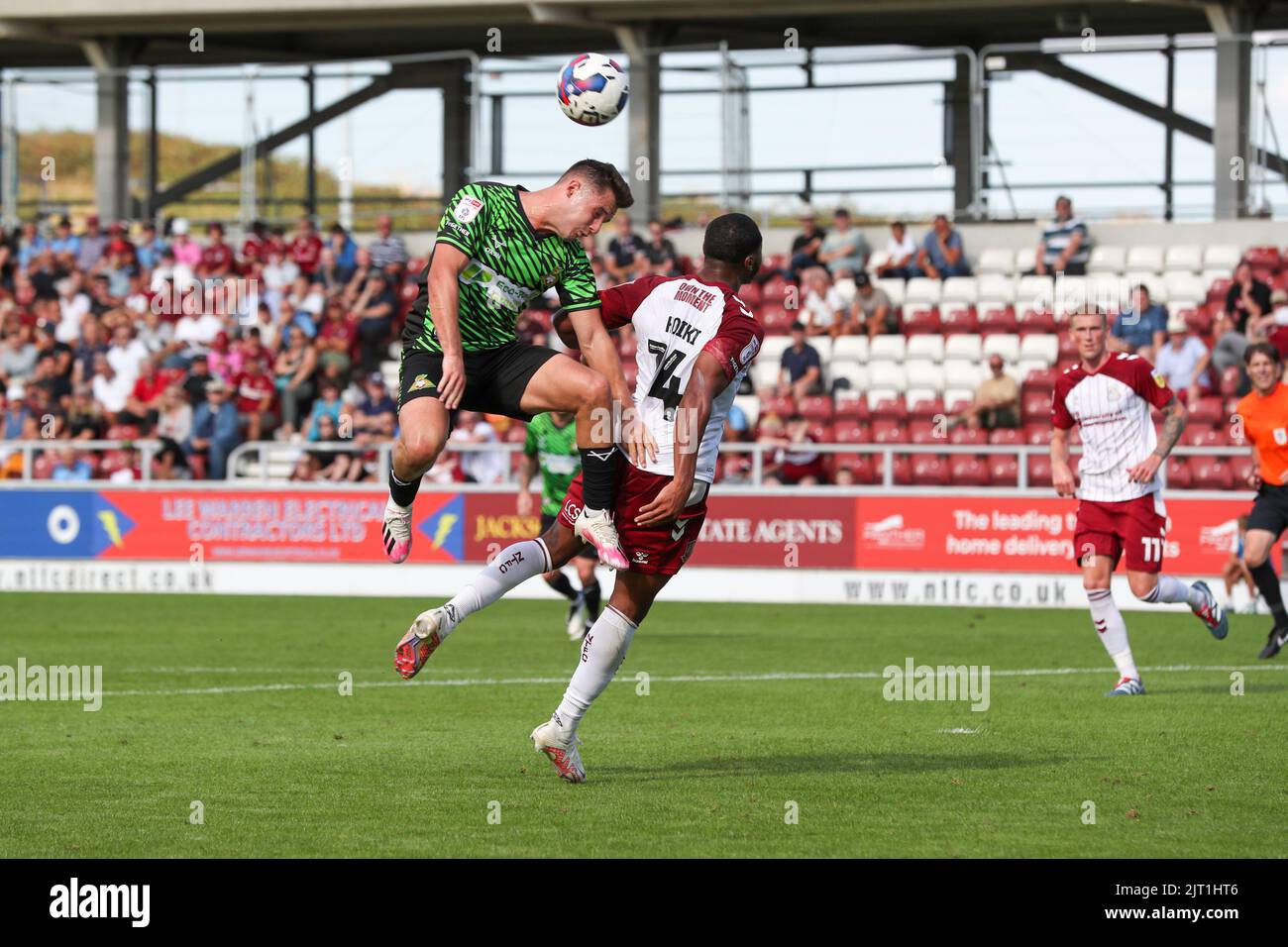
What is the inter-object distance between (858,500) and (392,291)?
28.1 feet

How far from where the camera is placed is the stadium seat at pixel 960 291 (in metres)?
25.1

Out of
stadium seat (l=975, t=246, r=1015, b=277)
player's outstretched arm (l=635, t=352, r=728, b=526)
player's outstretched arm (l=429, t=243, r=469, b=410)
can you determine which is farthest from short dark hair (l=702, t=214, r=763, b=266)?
stadium seat (l=975, t=246, r=1015, b=277)

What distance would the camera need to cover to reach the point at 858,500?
21.1 meters

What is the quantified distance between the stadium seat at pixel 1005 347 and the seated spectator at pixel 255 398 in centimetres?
946

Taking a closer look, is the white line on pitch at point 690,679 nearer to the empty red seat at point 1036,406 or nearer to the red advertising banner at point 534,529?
the red advertising banner at point 534,529

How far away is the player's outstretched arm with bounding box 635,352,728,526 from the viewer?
808 centimetres

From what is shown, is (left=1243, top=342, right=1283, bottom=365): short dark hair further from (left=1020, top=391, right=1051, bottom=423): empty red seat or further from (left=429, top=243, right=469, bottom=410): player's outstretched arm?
(left=1020, top=391, right=1051, bottom=423): empty red seat

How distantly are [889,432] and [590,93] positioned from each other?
14.4 meters

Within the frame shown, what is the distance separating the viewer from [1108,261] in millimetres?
25109

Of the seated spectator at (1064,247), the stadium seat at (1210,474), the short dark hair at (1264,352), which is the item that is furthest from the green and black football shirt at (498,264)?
the seated spectator at (1064,247)
